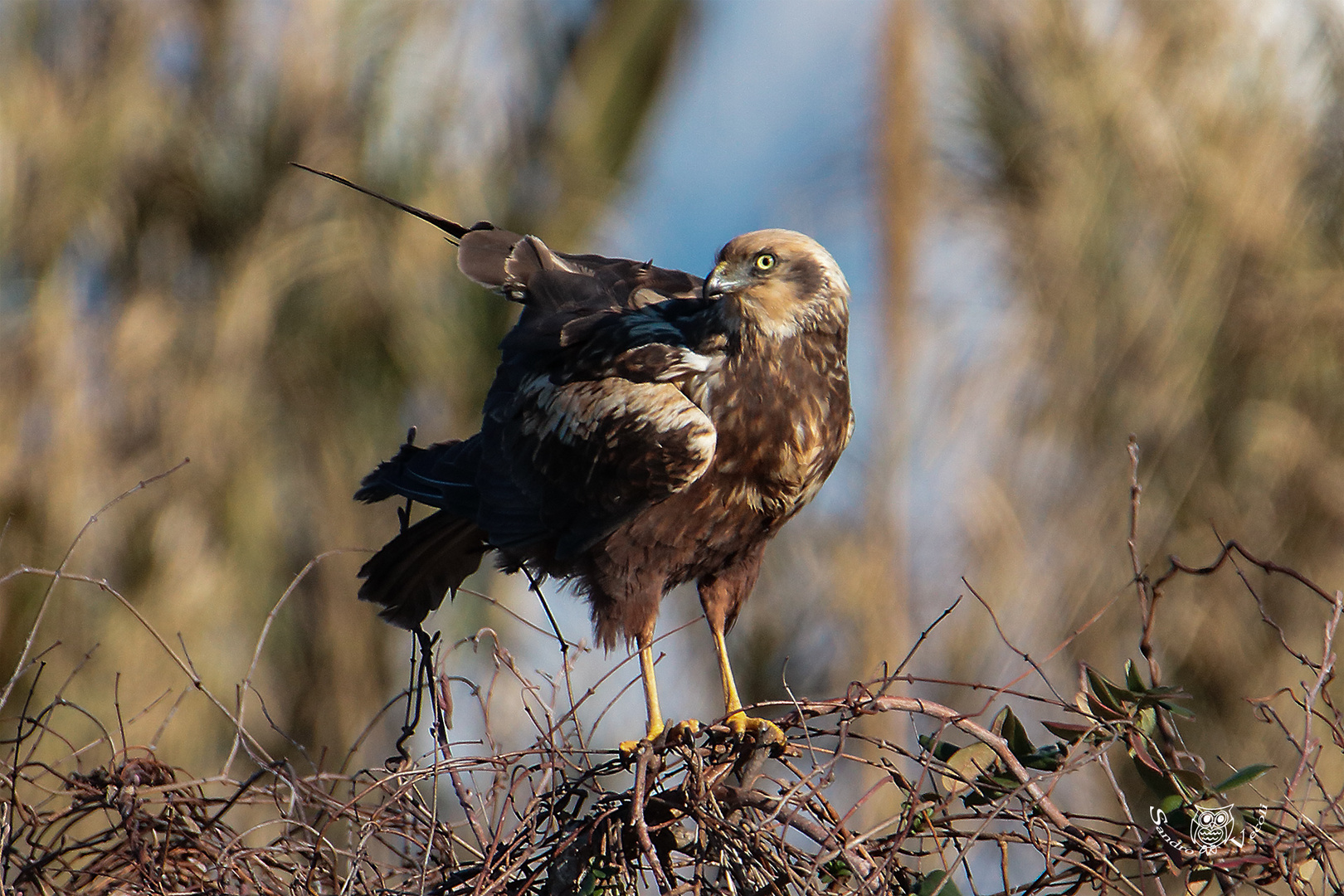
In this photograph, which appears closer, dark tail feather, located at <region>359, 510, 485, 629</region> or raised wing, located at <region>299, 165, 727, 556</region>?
raised wing, located at <region>299, 165, 727, 556</region>

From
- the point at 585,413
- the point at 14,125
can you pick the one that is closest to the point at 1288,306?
the point at 585,413

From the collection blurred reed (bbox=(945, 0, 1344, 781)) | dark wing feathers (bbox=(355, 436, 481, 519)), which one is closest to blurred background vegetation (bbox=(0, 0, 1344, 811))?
blurred reed (bbox=(945, 0, 1344, 781))

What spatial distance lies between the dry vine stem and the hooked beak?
3.47ft

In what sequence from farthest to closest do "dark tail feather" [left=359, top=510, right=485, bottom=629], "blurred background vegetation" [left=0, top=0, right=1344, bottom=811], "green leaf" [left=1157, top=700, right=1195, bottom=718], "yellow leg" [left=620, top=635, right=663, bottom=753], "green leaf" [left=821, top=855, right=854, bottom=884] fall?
"blurred background vegetation" [left=0, top=0, right=1344, bottom=811] < "dark tail feather" [left=359, top=510, right=485, bottom=629] < "yellow leg" [left=620, top=635, right=663, bottom=753] < "green leaf" [left=821, top=855, right=854, bottom=884] < "green leaf" [left=1157, top=700, right=1195, bottom=718]

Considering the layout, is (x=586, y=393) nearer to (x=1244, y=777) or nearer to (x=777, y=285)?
(x=777, y=285)

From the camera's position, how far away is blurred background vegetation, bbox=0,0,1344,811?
919 centimetres

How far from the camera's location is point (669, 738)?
2.83m

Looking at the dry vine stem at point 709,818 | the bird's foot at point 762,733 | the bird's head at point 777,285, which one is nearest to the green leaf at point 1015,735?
the dry vine stem at point 709,818

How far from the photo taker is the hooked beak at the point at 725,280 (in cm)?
358

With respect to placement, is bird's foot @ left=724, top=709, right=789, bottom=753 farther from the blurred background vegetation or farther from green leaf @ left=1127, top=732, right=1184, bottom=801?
the blurred background vegetation

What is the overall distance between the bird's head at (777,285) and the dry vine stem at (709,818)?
42.5 inches

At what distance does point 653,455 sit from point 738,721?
0.74m

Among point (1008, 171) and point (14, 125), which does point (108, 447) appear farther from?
point (1008, 171)

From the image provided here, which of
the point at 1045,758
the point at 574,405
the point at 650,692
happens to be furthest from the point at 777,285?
the point at 1045,758
